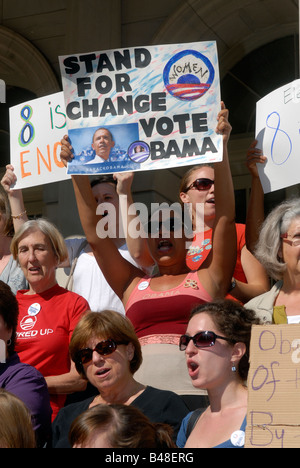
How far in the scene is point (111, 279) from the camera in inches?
191

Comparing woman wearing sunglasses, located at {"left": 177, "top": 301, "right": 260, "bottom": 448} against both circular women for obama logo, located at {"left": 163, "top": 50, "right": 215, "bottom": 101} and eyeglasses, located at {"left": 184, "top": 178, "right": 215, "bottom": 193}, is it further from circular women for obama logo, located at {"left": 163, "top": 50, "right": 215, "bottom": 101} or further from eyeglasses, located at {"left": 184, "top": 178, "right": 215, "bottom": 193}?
circular women for obama logo, located at {"left": 163, "top": 50, "right": 215, "bottom": 101}

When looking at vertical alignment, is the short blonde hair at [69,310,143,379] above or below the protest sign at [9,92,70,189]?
below

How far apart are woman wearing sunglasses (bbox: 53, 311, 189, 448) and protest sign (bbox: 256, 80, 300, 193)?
1174 millimetres

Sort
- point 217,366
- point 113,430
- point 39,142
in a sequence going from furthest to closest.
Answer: point 39,142 < point 217,366 < point 113,430

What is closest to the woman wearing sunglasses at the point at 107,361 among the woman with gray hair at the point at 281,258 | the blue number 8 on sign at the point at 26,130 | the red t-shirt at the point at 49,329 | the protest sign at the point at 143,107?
the red t-shirt at the point at 49,329

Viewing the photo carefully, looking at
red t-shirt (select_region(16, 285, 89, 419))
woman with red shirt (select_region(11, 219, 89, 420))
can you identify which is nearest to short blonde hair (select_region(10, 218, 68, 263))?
woman with red shirt (select_region(11, 219, 89, 420))

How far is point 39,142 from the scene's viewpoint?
18.1 feet

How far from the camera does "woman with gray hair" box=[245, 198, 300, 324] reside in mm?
4159

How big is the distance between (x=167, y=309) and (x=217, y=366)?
76cm

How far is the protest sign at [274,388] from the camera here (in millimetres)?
3242

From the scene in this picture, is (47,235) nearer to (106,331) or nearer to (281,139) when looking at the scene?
(106,331)

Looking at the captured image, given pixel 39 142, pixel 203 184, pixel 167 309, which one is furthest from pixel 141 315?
pixel 39 142

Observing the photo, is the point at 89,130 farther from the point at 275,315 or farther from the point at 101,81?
the point at 275,315

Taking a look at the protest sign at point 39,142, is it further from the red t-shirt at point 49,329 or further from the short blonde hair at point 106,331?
the short blonde hair at point 106,331
